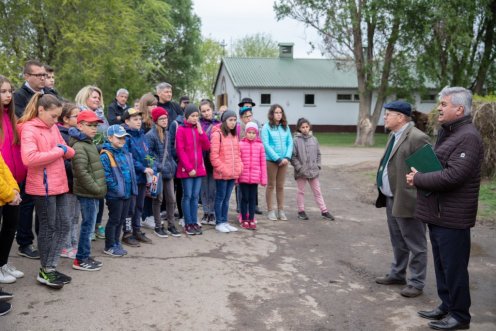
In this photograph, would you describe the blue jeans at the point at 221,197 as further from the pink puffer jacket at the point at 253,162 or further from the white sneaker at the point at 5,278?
the white sneaker at the point at 5,278

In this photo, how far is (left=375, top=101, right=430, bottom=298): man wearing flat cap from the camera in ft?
16.3

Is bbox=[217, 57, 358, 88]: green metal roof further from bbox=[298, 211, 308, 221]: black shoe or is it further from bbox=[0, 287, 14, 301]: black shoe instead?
bbox=[0, 287, 14, 301]: black shoe

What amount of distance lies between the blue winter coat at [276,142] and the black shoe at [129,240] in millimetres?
2875

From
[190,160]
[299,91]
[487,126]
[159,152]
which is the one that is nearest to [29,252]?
[159,152]

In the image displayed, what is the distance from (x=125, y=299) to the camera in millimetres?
4520

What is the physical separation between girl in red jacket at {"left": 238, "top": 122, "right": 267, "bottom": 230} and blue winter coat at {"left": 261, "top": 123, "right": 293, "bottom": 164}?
0.47m

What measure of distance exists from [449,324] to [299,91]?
118 ft

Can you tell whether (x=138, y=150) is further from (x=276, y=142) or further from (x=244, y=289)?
(x=276, y=142)

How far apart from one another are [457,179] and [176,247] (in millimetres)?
3679

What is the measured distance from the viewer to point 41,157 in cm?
452

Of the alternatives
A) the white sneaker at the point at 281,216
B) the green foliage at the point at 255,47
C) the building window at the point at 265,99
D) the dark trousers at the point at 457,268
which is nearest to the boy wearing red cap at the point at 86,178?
the dark trousers at the point at 457,268

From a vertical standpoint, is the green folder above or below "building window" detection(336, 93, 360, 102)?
below

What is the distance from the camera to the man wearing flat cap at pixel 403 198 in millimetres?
4980

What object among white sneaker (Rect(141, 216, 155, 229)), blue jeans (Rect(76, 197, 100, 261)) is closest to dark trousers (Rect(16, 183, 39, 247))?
blue jeans (Rect(76, 197, 100, 261))
